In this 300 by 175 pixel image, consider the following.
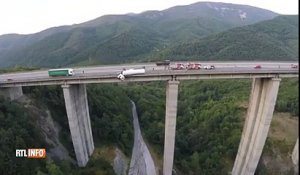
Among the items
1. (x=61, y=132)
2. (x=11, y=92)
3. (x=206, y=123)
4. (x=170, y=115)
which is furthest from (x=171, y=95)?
(x=206, y=123)

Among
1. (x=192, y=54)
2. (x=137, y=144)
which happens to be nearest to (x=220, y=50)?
(x=192, y=54)

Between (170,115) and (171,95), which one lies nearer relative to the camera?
(171,95)

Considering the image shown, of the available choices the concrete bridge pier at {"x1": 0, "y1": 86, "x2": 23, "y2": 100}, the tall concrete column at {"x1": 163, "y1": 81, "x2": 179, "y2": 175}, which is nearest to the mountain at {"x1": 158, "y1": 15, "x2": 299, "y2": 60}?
the tall concrete column at {"x1": 163, "y1": 81, "x2": 179, "y2": 175}

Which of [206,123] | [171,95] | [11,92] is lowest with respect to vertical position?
[206,123]

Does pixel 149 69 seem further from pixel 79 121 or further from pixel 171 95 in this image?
pixel 79 121

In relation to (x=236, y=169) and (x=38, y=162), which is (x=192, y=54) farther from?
(x=38, y=162)

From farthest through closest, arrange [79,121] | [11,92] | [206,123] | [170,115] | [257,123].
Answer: [206,123], [257,123], [79,121], [11,92], [170,115]

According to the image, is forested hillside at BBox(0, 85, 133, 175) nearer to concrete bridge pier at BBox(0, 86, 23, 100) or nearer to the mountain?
concrete bridge pier at BBox(0, 86, 23, 100)
